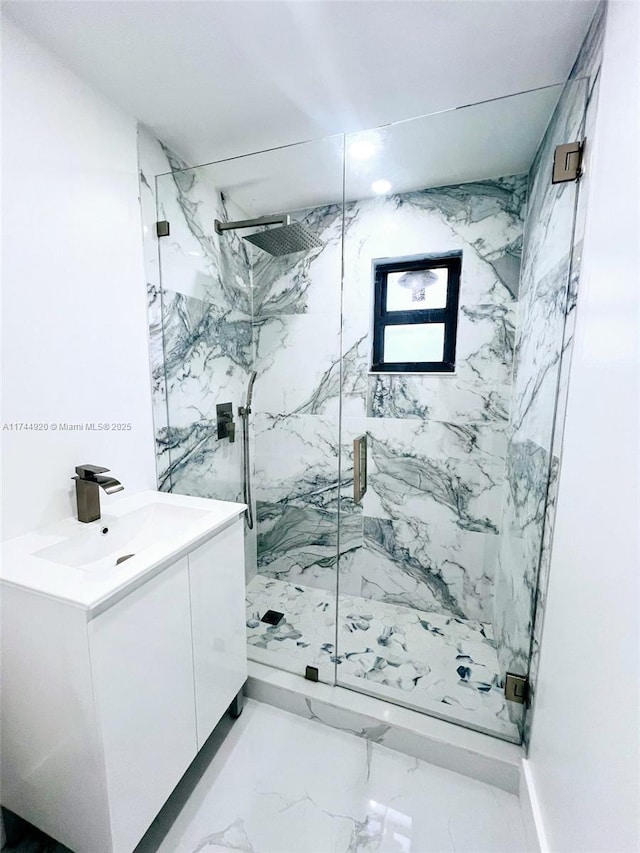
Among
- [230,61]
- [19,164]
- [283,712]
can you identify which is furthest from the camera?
[283,712]

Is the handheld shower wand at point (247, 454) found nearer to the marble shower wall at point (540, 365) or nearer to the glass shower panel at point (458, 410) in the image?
the glass shower panel at point (458, 410)

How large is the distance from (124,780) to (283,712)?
0.76 m

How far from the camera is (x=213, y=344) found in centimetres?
186

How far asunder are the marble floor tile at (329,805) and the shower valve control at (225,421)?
4.44 ft

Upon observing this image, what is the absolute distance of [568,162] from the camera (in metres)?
1.06

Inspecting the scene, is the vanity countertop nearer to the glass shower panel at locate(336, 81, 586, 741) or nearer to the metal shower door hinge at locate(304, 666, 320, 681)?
the metal shower door hinge at locate(304, 666, 320, 681)

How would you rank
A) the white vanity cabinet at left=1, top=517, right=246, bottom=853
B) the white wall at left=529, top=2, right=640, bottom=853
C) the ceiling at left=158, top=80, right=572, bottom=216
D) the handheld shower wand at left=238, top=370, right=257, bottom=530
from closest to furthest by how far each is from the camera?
the white wall at left=529, top=2, right=640, bottom=853 < the white vanity cabinet at left=1, top=517, right=246, bottom=853 < the ceiling at left=158, top=80, right=572, bottom=216 < the handheld shower wand at left=238, top=370, right=257, bottom=530

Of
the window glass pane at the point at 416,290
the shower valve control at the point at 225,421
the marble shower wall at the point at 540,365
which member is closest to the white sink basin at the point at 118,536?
the shower valve control at the point at 225,421

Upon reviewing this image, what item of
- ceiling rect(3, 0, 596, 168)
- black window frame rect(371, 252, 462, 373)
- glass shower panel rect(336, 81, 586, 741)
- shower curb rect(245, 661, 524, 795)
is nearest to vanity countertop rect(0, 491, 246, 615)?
shower curb rect(245, 661, 524, 795)

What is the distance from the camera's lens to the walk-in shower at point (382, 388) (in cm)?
141

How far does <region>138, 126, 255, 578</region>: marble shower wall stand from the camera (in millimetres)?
1537

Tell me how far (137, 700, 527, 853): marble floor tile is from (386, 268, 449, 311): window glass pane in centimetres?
202

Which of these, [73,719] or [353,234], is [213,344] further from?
[73,719]

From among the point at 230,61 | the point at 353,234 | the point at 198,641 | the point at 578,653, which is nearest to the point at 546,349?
the point at 578,653
